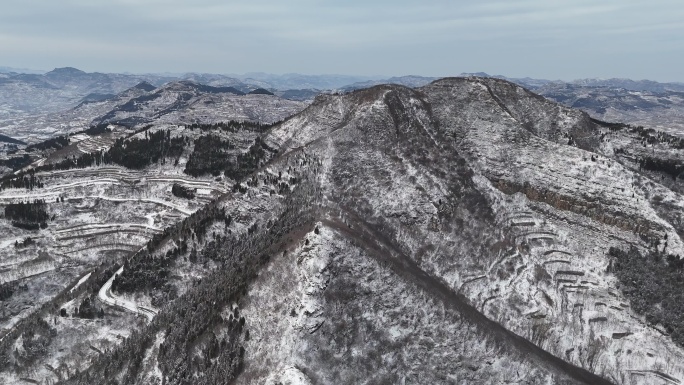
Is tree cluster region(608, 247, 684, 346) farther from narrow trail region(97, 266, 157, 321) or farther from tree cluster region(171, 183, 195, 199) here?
tree cluster region(171, 183, 195, 199)

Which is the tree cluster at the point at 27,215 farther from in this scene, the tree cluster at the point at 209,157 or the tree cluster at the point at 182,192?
the tree cluster at the point at 209,157

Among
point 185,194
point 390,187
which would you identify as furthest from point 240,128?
point 390,187

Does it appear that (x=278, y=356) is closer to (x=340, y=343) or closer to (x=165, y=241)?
(x=340, y=343)

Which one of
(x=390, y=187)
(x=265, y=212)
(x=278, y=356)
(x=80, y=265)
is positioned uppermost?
(x=390, y=187)

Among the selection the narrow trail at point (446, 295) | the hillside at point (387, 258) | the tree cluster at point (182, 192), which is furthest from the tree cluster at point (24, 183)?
the narrow trail at point (446, 295)

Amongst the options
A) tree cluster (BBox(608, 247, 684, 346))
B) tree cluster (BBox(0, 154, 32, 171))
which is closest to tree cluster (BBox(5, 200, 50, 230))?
tree cluster (BBox(608, 247, 684, 346))

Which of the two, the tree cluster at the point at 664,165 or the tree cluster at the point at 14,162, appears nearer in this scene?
the tree cluster at the point at 664,165
